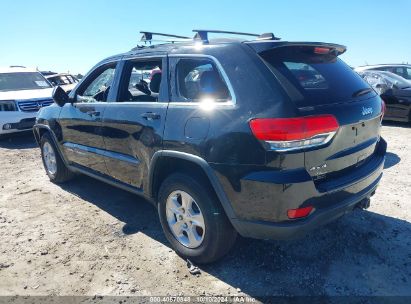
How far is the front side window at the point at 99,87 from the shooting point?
162 inches

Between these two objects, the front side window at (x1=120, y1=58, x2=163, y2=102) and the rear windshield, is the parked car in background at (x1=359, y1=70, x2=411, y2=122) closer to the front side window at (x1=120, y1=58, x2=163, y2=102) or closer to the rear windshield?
the rear windshield

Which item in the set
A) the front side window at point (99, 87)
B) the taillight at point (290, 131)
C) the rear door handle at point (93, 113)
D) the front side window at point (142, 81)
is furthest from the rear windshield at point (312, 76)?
the rear door handle at point (93, 113)

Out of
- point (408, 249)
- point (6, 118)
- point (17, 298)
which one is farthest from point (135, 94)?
point (6, 118)

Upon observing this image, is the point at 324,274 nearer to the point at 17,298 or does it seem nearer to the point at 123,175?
the point at 123,175

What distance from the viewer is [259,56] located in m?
2.67

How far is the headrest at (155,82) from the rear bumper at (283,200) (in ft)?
3.98

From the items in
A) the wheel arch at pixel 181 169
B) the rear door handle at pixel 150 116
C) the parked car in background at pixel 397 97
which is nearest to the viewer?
the wheel arch at pixel 181 169

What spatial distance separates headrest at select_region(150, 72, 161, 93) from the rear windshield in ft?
3.65

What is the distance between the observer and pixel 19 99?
888 cm

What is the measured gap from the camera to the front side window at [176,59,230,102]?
9.17 ft

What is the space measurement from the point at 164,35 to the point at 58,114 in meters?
1.87

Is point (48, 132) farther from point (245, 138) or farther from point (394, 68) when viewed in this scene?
point (394, 68)

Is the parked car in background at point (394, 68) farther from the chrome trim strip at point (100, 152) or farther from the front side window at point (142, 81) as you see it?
the chrome trim strip at point (100, 152)

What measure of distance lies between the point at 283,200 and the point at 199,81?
122 centimetres
